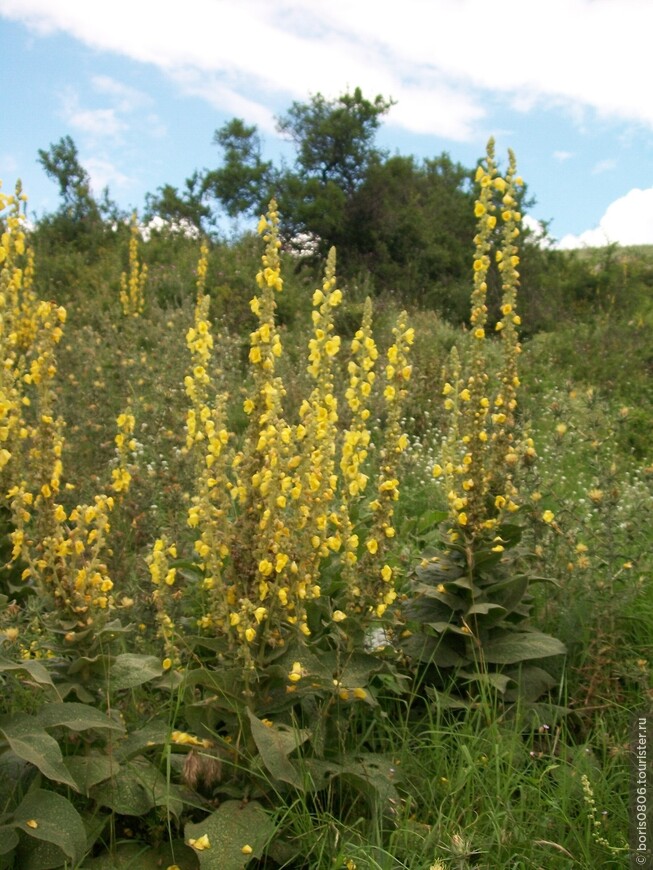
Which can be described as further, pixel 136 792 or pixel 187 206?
pixel 187 206

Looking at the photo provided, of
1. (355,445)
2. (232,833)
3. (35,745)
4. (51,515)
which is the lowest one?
(232,833)

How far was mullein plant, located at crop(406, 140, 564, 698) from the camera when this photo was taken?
329 centimetres

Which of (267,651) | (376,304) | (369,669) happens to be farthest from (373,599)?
(376,304)

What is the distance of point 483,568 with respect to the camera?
341 cm

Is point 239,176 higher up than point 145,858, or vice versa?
point 239,176

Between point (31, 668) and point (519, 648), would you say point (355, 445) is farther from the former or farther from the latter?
point (31, 668)

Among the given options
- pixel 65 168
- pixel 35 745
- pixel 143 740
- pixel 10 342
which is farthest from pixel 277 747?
pixel 65 168

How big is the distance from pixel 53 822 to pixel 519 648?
191 cm

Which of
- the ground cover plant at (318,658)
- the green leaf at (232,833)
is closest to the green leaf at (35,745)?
the ground cover plant at (318,658)

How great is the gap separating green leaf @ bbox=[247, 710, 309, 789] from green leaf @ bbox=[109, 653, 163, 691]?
0.40 m

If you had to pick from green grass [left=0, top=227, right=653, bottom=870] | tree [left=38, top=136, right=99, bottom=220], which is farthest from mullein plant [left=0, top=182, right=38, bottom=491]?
tree [left=38, top=136, right=99, bottom=220]

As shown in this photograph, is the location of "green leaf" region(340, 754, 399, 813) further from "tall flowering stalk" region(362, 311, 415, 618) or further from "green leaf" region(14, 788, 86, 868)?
"green leaf" region(14, 788, 86, 868)

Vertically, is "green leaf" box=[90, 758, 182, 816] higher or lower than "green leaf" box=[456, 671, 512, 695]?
lower

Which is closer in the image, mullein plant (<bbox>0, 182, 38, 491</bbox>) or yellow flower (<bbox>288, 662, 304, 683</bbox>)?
yellow flower (<bbox>288, 662, 304, 683</bbox>)
